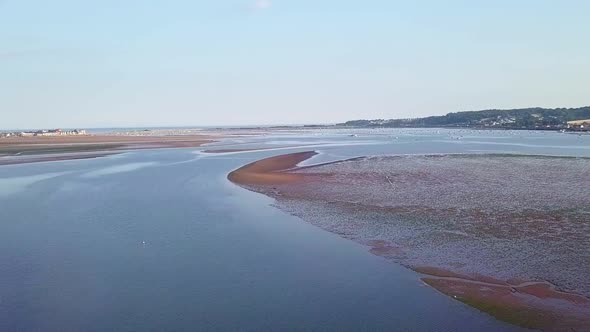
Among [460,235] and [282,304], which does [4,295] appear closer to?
[282,304]

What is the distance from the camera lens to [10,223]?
708 inches

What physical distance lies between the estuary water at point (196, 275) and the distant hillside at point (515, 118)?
11186 centimetres

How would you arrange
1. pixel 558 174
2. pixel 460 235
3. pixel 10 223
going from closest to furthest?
pixel 460 235
pixel 10 223
pixel 558 174

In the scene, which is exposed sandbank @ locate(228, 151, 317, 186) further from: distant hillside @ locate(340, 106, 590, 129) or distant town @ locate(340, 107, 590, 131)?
distant hillside @ locate(340, 106, 590, 129)

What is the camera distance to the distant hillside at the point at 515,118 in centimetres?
12585

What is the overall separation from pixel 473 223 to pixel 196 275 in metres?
Answer: 9.19

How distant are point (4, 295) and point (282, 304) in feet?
19.5

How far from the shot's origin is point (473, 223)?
16.1 metres

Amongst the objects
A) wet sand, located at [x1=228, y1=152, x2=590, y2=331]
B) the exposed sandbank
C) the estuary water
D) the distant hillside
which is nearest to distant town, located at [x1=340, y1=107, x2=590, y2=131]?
the distant hillside

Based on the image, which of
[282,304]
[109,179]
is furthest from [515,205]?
[109,179]

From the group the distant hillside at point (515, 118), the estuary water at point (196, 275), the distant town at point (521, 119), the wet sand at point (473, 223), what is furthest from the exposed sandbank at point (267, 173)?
the distant hillside at point (515, 118)

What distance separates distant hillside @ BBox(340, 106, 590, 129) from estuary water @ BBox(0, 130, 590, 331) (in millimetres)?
111864

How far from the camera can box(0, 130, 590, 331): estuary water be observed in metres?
9.33

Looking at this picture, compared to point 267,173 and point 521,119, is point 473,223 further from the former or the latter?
point 521,119
